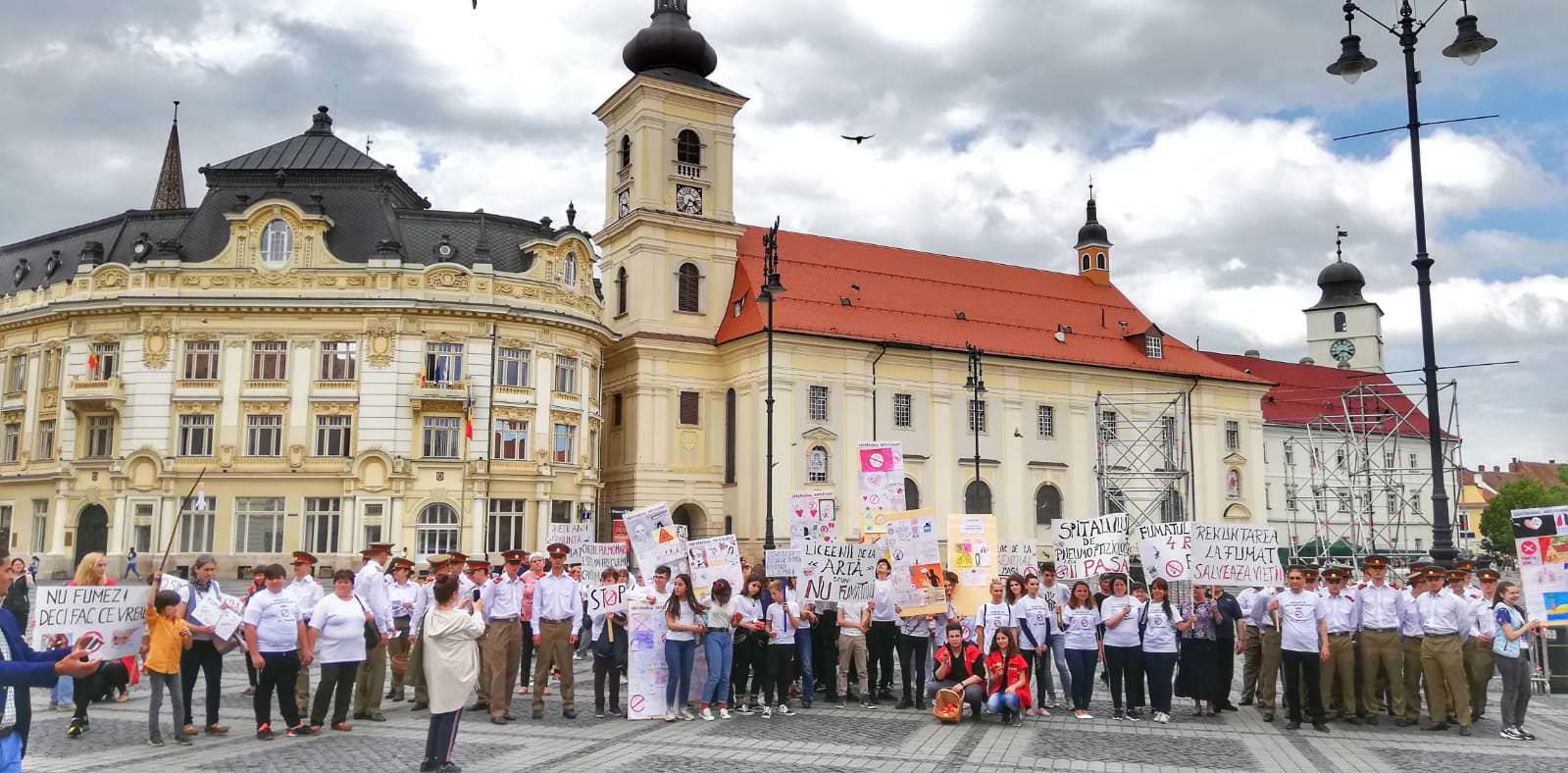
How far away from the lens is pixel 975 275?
192 ft

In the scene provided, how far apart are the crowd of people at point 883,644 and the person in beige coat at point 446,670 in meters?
2.35

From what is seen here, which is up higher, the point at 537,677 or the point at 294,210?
the point at 294,210

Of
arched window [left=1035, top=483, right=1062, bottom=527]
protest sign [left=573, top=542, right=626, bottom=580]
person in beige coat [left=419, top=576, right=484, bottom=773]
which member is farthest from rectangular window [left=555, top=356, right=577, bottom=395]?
person in beige coat [left=419, top=576, right=484, bottom=773]

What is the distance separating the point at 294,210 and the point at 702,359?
17139mm

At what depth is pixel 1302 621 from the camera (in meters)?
13.6

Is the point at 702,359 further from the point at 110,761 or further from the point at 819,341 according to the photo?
the point at 110,761

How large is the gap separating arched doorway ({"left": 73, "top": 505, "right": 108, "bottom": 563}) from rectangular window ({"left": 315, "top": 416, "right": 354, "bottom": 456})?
26.1 feet

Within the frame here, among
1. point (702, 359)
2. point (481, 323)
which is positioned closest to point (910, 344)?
point (702, 359)

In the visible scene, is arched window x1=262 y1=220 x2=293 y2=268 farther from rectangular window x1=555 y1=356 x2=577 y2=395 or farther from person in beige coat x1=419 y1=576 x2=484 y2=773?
person in beige coat x1=419 y1=576 x2=484 y2=773

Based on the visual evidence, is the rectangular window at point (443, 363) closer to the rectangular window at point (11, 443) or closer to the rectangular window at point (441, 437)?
the rectangular window at point (441, 437)

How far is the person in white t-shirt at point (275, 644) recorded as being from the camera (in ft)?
39.4

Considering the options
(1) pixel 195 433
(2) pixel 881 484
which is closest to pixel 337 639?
(2) pixel 881 484

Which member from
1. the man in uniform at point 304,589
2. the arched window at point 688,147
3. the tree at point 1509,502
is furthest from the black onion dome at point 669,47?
the tree at point 1509,502

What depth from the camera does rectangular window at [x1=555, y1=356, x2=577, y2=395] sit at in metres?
45.4
